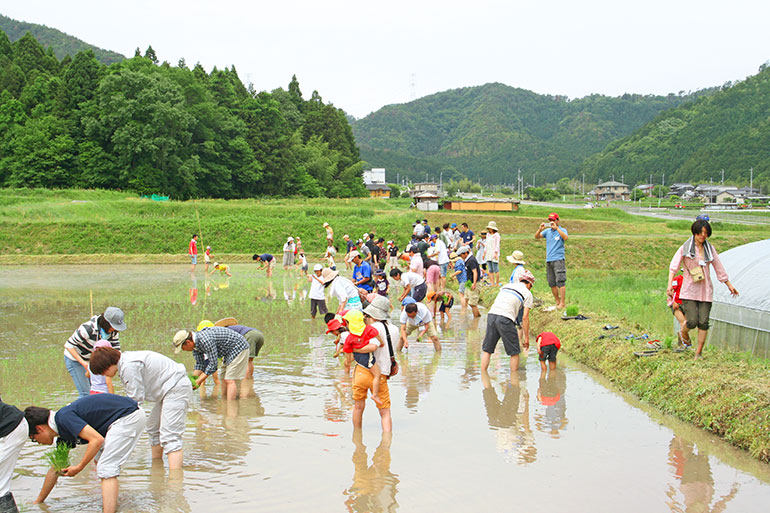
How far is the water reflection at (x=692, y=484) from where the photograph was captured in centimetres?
563

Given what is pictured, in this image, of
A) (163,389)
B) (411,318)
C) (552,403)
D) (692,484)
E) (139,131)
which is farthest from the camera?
(139,131)

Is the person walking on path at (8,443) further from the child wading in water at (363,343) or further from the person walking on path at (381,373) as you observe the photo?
the person walking on path at (381,373)

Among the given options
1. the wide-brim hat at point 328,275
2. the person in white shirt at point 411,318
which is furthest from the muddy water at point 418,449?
the wide-brim hat at point 328,275

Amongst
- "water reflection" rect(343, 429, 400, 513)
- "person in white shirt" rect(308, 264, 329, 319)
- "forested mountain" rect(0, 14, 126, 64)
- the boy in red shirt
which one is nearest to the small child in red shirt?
the boy in red shirt

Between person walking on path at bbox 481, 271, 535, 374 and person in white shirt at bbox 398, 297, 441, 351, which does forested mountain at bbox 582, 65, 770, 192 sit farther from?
person walking on path at bbox 481, 271, 535, 374

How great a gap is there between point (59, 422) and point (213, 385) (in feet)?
14.1

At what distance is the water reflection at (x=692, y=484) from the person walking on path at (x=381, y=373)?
297 centimetres

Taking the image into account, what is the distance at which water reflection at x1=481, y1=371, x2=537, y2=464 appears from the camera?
7020 millimetres

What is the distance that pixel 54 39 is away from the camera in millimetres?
177625

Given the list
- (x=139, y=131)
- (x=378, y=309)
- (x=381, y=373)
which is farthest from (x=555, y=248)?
(x=139, y=131)

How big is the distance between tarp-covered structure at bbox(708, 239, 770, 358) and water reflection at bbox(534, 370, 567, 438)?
103 inches

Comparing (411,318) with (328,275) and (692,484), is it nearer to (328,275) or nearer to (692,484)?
(328,275)

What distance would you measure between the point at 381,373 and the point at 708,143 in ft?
433

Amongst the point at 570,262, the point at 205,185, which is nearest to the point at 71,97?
the point at 205,185
